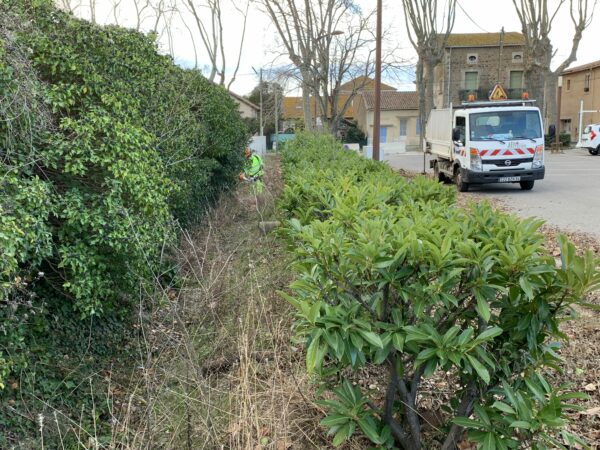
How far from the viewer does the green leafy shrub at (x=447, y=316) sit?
2.28m

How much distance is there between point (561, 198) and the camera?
1364 cm

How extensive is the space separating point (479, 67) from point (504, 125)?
42974mm

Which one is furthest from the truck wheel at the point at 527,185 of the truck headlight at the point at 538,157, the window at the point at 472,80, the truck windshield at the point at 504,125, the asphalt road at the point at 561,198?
the window at the point at 472,80

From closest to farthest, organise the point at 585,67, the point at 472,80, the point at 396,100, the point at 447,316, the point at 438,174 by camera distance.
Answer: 1. the point at 447,316
2. the point at 438,174
3. the point at 585,67
4. the point at 472,80
5. the point at 396,100

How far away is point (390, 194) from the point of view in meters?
4.34

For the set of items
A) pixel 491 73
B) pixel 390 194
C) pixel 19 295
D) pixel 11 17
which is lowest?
pixel 19 295

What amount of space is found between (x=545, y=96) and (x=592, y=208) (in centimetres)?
2870

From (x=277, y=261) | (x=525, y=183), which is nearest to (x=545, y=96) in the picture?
(x=525, y=183)

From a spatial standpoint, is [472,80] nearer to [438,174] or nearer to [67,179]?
[438,174]

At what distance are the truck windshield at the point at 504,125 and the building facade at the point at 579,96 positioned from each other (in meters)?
33.3

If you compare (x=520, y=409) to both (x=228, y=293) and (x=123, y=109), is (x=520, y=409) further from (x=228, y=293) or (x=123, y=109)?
(x=123, y=109)

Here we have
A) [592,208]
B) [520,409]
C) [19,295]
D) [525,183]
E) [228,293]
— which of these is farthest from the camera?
[525,183]

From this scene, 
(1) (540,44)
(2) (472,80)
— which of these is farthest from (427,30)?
(2) (472,80)

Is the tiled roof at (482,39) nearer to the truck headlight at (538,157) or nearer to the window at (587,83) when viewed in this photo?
the window at (587,83)
